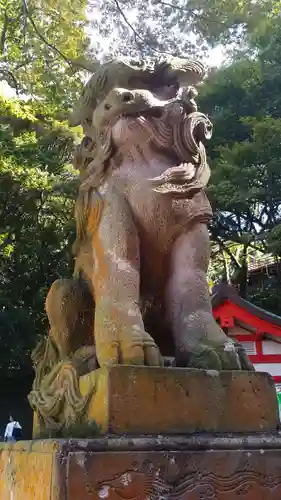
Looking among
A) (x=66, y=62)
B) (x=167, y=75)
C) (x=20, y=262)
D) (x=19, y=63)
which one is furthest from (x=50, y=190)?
(x=167, y=75)

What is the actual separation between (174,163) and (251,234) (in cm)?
1005

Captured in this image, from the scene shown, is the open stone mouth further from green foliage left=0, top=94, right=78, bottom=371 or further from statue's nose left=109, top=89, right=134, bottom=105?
green foliage left=0, top=94, right=78, bottom=371

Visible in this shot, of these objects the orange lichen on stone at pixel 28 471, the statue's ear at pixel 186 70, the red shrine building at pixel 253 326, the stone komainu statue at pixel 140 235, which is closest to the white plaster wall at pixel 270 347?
the red shrine building at pixel 253 326

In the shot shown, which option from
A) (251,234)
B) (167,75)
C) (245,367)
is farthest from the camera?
(251,234)

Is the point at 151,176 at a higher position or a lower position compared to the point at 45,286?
lower

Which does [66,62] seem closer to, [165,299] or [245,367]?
[165,299]

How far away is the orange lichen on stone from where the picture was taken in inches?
67.7

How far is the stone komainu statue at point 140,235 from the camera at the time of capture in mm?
2230

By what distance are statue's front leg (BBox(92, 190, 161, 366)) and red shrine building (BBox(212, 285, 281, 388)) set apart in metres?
6.00

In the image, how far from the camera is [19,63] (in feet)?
23.9

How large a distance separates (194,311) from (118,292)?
1.12 ft

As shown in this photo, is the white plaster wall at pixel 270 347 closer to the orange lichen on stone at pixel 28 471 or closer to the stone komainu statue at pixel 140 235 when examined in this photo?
the stone komainu statue at pixel 140 235

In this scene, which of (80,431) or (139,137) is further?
(139,137)

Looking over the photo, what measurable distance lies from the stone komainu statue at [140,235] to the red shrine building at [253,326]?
5818mm
